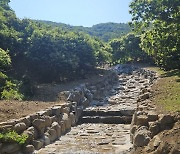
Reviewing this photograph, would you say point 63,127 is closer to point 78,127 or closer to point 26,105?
point 78,127

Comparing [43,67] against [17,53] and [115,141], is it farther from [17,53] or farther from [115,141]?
[115,141]

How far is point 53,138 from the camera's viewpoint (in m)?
8.99

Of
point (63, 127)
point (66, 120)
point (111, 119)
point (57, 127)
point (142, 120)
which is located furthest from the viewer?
point (111, 119)

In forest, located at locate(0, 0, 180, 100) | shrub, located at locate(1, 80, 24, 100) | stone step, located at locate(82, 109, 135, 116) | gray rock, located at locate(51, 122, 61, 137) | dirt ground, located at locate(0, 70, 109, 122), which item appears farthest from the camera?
forest, located at locate(0, 0, 180, 100)

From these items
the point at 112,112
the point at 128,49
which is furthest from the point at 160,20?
the point at 128,49


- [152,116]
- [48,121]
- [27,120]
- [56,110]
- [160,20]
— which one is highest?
[160,20]

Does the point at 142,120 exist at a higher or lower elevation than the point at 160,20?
lower

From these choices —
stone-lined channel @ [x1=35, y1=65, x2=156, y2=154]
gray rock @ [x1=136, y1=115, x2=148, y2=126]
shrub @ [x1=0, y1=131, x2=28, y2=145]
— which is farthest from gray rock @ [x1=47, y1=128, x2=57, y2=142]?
gray rock @ [x1=136, y1=115, x2=148, y2=126]

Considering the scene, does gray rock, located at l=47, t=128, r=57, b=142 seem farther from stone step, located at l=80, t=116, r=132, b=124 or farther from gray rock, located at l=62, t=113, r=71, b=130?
stone step, located at l=80, t=116, r=132, b=124

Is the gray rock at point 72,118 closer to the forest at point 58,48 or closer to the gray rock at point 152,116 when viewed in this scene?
the forest at point 58,48

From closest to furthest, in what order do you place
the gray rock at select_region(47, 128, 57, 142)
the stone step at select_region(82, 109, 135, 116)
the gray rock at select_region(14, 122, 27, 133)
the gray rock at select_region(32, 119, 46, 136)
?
the gray rock at select_region(14, 122, 27, 133)
the gray rock at select_region(32, 119, 46, 136)
the gray rock at select_region(47, 128, 57, 142)
the stone step at select_region(82, 109, 135, 116)

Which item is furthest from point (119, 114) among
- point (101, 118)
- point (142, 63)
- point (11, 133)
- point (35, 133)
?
point (142, 63)

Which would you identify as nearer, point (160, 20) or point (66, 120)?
point (66, 120)

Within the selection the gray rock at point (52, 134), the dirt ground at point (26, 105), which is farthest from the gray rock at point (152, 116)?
the dirt ground at point (26, 105)
